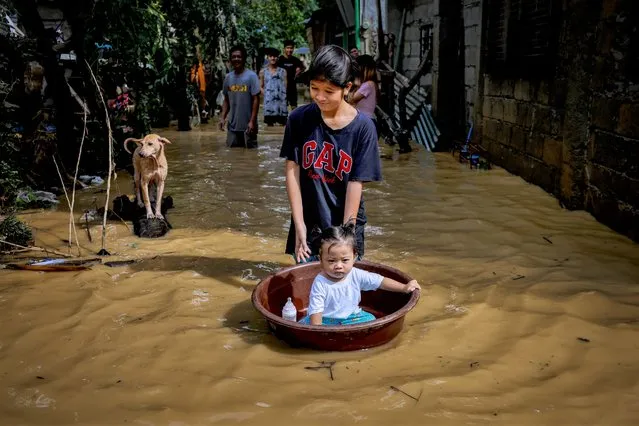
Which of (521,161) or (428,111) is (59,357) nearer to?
(521,161)

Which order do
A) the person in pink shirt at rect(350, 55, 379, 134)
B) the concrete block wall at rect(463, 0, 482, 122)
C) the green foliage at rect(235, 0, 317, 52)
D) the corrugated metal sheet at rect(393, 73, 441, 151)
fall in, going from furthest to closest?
the green foliage at rect(235, 0, 317, 52) < the corrugated metal sheet at rect(393, 73, 441, 151) < the concrete block wall at rect(463, 0, 482, 122) < the person in pink shirt at rect(350, 55, 379, 134)

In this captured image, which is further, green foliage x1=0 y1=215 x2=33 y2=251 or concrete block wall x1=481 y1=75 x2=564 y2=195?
concrete block wall x1=481 y1=75 x2=564 y2=195

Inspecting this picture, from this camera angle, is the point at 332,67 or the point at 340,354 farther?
the point at 340,354

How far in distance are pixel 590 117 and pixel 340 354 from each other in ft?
12.9

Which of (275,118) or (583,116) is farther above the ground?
(583,116)

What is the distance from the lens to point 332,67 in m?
2.79

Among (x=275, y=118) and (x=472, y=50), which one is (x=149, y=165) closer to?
(x=472, y=50)

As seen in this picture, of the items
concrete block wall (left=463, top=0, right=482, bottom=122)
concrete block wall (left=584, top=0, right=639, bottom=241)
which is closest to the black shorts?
concrete block wall (left=463, top=0, right=482, bottom=122)

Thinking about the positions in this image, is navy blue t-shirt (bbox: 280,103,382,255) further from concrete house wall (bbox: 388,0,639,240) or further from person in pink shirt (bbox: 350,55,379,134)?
person in pink shirt (bbox: 350,55,379,134)

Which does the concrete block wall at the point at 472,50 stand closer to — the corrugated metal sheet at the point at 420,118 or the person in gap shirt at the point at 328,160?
the corrugated metal sheet at the point at 420,118

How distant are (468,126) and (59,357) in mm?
8112

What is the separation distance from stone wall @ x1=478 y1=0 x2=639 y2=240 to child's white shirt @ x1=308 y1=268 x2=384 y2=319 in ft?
9.20

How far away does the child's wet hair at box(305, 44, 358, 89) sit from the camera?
A: 9.16ft

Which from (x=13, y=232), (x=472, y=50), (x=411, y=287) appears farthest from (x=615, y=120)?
(x=13, y=232)
